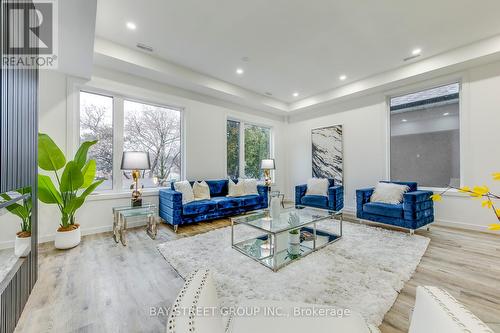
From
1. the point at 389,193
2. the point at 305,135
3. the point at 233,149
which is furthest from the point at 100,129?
the point at 389,193

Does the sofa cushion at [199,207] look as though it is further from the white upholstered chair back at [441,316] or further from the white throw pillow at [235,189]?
the white upholstered chair back at [441,316]

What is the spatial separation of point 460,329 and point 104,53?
4396mm

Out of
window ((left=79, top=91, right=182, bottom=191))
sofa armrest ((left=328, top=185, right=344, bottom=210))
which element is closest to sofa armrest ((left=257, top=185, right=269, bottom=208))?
sofa armrest ((left=328, top=185, right=344, bottom=210))

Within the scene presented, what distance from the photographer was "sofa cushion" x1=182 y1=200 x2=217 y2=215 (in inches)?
149

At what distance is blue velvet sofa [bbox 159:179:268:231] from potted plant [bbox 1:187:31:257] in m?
1.85

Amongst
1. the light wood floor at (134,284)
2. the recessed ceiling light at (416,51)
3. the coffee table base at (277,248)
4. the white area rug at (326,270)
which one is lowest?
the light wood floor at (134,284)

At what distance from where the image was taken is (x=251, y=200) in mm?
4742

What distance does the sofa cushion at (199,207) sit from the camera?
→ 12.5ft

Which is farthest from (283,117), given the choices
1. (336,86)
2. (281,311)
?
(281,311)

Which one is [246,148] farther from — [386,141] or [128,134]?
[386,141]

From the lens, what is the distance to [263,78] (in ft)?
15.3

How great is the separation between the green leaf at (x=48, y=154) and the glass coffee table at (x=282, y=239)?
2.42 metres

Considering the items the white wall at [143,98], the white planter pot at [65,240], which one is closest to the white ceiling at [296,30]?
the white wall at [143,98]

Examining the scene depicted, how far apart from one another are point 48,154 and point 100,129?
1.21 m
